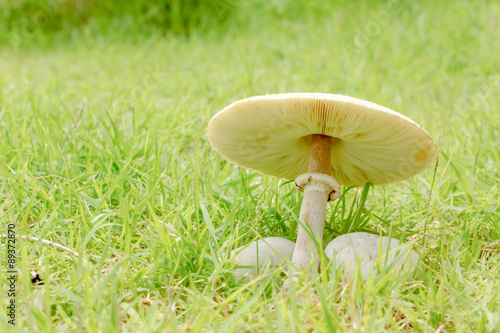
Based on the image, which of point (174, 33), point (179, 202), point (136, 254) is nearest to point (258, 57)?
point (174, 33)

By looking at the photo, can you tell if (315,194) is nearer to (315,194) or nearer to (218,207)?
(315,194)

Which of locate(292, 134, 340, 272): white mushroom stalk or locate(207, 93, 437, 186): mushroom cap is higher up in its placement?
locate(207, 93, 437, 186): mushroom cap

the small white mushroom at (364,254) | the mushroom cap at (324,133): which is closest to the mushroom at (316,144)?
the mushroom cap at (324,133)

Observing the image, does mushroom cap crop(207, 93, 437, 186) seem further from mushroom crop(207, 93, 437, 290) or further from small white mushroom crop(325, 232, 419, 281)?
small white mushroom crop(325, 232, 419, 281)

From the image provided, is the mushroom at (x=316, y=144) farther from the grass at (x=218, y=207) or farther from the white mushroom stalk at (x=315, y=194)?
the grass at (x=218, y=207)

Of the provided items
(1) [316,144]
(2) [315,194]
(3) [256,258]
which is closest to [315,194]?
(2) [315,194]

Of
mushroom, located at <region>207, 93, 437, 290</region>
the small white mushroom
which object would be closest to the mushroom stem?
mushroom, located at <region>207, 93, 437, 290</region>

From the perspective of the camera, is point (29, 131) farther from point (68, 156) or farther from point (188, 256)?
point (188, 256)
